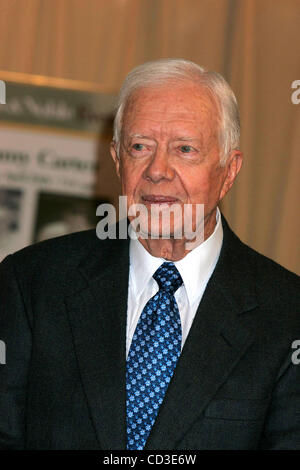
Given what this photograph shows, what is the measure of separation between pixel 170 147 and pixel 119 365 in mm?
545

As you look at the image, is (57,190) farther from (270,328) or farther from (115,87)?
(270,328)

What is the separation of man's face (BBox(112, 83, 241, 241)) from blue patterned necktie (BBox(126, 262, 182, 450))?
0.63 ft

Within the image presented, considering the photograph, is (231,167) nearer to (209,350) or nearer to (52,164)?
(209,350)

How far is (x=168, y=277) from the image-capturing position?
6.79 feet

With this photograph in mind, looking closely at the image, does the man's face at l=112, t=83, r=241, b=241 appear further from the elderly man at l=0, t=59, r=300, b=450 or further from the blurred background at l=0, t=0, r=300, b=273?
the blurred background at l=0, t=0, r=300, b=273

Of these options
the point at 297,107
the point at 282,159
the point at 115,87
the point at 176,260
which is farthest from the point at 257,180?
the point at 176,260

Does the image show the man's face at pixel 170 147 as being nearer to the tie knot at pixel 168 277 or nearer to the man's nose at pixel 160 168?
the man's nose at pixel 160 168

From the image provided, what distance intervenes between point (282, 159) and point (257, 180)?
159 mm

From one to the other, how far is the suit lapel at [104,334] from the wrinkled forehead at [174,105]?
36cm

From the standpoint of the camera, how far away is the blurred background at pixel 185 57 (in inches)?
147

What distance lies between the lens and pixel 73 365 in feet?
6.37

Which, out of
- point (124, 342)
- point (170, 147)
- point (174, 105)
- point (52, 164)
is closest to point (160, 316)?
point (124, 342)

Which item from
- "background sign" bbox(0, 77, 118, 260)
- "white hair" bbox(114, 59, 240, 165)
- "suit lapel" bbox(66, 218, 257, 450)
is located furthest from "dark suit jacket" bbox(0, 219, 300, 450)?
"background sign" bbox(0, 77, 118, 260)

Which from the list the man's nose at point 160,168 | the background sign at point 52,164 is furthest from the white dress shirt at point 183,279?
the background sign at point 52,164
